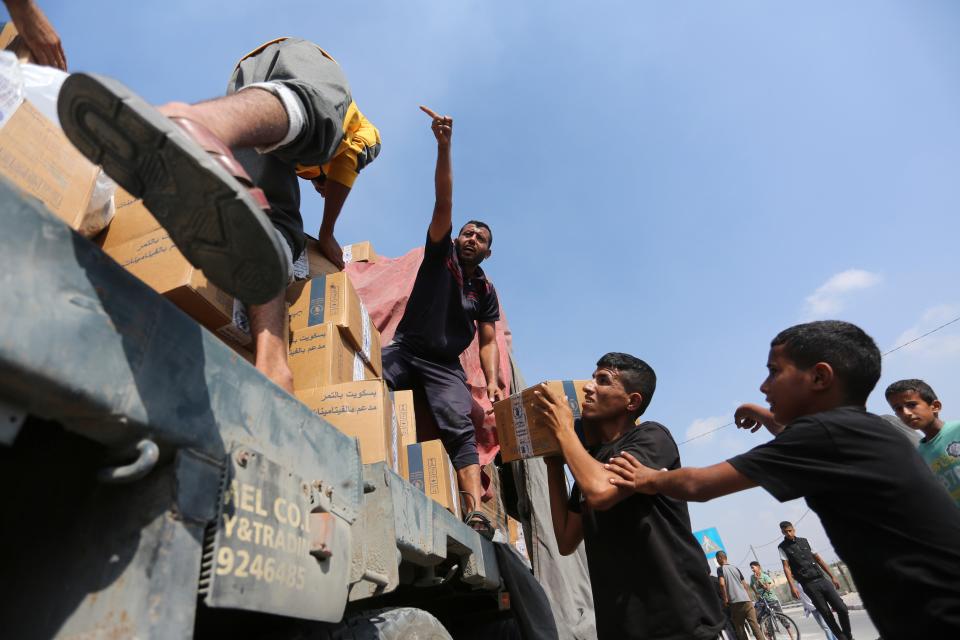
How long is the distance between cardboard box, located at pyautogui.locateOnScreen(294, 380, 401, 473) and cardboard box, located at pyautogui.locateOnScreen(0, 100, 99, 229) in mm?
885

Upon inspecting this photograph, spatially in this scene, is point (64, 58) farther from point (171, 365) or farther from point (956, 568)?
point (956, 568)

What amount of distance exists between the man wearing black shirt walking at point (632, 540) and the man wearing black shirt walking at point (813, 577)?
610cm

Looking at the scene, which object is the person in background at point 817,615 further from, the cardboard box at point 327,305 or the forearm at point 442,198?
the cardboard box at point 327,305

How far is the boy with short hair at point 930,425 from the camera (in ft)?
11.9

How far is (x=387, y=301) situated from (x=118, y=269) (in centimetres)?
439

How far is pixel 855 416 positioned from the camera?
155 centimetres

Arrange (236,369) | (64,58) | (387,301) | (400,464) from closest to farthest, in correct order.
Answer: (236,369), (64,58), (400,464), (387,301)

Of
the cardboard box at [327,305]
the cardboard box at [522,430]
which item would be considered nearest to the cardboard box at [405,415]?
the cardboard box at [522,430]

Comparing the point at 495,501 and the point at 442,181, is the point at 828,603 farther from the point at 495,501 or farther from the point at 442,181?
the point at 442,181

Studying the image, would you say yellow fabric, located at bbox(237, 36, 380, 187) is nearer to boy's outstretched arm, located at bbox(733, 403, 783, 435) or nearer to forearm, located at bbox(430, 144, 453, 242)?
forearm, located at bbox(430, 144, 453, 242)

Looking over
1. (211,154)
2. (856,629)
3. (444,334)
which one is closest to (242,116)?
(211,154)

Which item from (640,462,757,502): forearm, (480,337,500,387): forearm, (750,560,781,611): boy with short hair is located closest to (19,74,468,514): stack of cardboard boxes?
(640,462,757,502): forearm

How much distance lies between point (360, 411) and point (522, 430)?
2.97ft

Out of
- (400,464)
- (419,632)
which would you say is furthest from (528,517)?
(419,632)
